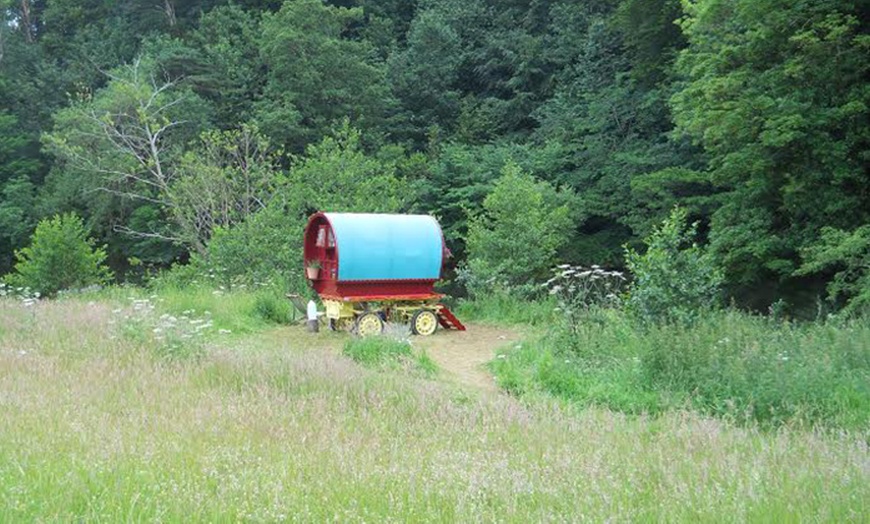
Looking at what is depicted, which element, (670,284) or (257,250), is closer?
(670,284)

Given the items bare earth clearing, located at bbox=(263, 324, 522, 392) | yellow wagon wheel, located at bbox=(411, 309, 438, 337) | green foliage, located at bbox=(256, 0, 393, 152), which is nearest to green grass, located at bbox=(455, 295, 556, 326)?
bare earth clearing, located at bbox=(263, 324, 522, 392)

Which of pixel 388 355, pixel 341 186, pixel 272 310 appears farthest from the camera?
pixel 341 186

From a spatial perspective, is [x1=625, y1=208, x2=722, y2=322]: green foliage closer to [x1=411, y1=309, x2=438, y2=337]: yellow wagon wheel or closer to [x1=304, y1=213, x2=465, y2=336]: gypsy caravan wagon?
[x1=411, y1=309, x2=438, y2=337]: yellow wagon wheel

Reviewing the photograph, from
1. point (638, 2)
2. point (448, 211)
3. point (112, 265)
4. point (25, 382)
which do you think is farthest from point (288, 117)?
point (25, 382)

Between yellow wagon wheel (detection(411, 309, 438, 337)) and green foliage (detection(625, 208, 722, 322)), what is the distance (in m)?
3.93

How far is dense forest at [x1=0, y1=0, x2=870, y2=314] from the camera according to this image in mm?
17641

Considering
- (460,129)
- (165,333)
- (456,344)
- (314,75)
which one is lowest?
(456,344)

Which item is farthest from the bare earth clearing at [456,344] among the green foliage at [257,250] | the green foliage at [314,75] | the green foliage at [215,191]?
the green foliage at [314,75]

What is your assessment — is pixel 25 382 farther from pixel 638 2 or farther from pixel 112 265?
pixel 112 265

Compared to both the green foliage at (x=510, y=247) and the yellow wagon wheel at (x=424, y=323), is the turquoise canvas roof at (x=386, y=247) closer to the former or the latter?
the yellow wagon wheel at (x=424, y=323)

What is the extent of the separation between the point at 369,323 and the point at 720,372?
689 cm

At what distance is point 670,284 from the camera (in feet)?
35.3

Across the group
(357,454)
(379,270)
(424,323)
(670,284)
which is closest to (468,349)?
(424,323)

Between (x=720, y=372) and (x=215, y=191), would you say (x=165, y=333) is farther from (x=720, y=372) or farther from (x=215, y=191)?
(x=215, y=191)
